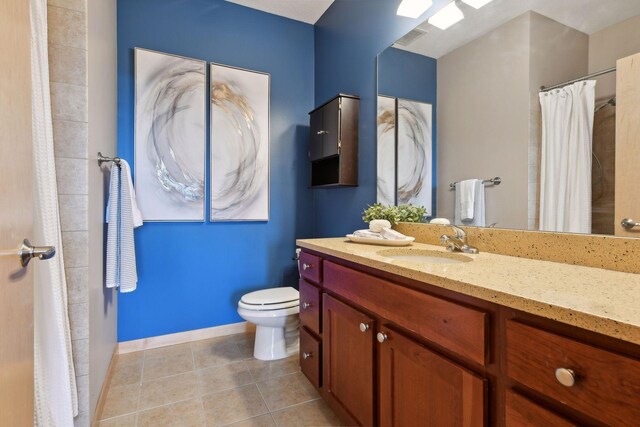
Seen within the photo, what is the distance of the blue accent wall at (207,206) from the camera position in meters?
2.24

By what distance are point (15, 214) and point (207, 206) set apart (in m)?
1.76

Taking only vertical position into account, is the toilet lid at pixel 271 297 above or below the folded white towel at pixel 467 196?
below

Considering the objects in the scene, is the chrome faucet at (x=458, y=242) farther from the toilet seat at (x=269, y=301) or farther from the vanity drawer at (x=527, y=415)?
the toilet seat at (x=269, y=301)

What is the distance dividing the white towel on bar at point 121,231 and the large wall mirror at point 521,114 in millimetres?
1645

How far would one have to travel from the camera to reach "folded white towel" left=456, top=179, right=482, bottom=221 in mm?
1452

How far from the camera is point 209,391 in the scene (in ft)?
5.86

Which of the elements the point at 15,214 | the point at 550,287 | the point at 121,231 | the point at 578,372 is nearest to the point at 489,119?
the point at 550,287

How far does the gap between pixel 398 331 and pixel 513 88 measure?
3.61ft

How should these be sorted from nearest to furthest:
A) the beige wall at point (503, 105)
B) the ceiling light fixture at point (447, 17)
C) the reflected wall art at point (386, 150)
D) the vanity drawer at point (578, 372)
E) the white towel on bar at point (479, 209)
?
the vanity drawer at point (578, 372), the beige wall at point (503, 105), the white towel on bar at point (479, 209), the ceiling light fixture at point (447, 17), the reflected wall art at point (386, 150)

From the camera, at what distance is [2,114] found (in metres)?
0.63

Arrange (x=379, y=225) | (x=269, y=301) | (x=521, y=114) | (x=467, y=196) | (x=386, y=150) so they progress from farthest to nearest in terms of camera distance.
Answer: (x=269, y=301) < (x=386, y=150) < (x=379, y=225) < (x=467, y=196) < (x=521, y=114)

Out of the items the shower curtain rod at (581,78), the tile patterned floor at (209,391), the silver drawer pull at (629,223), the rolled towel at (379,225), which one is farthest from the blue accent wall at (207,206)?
the silver drawer pull at (629,223)

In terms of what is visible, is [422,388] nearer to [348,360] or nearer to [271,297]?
[348,360]

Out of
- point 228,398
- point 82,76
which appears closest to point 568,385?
point 228,398
